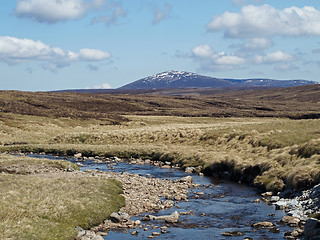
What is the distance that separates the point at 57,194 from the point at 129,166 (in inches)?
966

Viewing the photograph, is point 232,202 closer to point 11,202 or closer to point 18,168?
point 11,202

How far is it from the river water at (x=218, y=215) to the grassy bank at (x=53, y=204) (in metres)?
2.37

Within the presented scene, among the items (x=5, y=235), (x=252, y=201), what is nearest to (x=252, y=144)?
(x=252, y=201)

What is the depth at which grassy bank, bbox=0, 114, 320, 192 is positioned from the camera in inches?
1419

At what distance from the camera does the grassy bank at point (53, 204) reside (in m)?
20.6

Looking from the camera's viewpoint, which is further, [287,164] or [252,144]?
[252,144]

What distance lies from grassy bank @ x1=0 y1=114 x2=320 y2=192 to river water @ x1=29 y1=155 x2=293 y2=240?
3.08 meters

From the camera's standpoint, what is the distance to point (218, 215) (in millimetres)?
28266

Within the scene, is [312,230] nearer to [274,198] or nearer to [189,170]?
[274,198]

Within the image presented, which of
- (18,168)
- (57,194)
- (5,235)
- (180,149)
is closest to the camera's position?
(5,235)

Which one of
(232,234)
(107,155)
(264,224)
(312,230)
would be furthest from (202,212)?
(107,155)

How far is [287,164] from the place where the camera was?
1447 inches

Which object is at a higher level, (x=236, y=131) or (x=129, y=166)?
(x=236, y=131)

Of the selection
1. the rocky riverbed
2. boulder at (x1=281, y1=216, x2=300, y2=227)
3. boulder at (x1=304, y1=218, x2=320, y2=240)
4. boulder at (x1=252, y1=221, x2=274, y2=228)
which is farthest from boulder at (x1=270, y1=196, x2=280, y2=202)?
boulder at (x1=304, y1=218, x2=320, y2=240)
